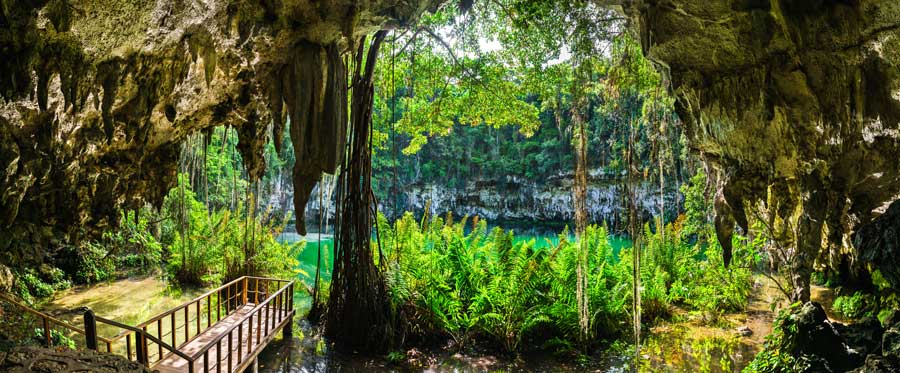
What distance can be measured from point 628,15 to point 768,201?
99.7 inches

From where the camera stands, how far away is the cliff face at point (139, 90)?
229 cm

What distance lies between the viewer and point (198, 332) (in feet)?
16.1

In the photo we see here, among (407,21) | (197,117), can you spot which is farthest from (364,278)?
(407,21)

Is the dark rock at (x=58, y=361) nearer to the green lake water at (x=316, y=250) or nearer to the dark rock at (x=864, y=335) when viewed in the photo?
the green lake water at (x=316, y=250)

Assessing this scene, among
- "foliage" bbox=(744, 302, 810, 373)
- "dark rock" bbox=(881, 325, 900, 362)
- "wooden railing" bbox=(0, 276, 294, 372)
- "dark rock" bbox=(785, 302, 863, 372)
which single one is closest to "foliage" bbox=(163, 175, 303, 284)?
"wooden railing" bbox=(0, 276, 294, 372)

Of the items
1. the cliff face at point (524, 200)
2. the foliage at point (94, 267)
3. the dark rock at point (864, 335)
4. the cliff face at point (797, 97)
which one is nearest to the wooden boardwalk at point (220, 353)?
the foliage at point (94, 267)

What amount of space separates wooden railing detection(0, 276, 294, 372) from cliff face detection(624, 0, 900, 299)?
4.79 m

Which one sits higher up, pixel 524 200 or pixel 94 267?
pixel 524 200

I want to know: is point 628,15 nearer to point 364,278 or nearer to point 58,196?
point 364,278

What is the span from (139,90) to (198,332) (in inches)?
116

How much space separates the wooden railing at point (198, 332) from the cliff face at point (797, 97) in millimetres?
4790

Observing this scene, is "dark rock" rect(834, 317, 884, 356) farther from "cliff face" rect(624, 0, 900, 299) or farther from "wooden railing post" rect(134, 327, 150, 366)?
"wooden railing post" rect(134, 327, 150, 366)

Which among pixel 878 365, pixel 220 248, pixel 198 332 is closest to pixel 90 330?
pixel 198 332

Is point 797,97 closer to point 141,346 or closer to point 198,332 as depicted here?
point 141,346
